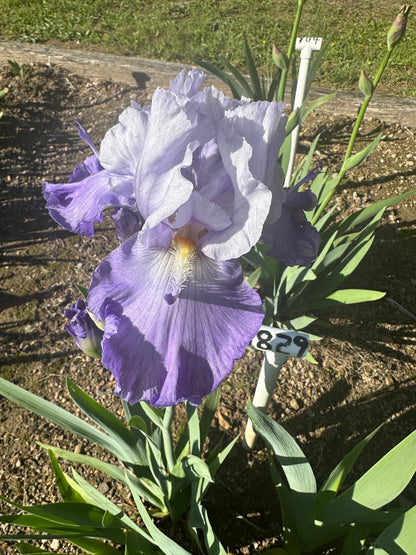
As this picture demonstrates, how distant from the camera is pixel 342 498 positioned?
1123 mm

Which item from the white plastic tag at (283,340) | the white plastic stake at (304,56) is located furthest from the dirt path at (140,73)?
the white plastic tag at (283,340)

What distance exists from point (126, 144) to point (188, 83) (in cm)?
15

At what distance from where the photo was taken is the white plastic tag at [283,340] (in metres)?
1.05

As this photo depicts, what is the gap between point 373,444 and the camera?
5.80 feet

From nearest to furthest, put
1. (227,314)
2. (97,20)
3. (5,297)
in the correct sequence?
1. (227,314)
2. (5,297)
3. (97,20)

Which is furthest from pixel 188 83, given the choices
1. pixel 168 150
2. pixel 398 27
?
pixel 398 27

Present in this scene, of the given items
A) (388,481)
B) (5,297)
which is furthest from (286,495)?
(5,297)

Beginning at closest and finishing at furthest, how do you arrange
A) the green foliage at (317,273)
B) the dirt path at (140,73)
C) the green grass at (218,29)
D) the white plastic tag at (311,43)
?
the green foliage at (317,273), the white plastic tag at (311,43), the dirt path at (140,73), the green grass at (218,29)

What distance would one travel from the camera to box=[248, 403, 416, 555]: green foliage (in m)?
1.03

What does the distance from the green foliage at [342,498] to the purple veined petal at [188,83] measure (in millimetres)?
722

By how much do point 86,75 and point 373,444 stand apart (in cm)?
330

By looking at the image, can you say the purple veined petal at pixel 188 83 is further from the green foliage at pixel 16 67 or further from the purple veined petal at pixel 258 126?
the green foliage at pixel 16 67

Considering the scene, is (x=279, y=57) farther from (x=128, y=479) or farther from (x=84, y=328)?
(x=128, y=479)

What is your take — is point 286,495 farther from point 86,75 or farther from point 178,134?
point 86,75
